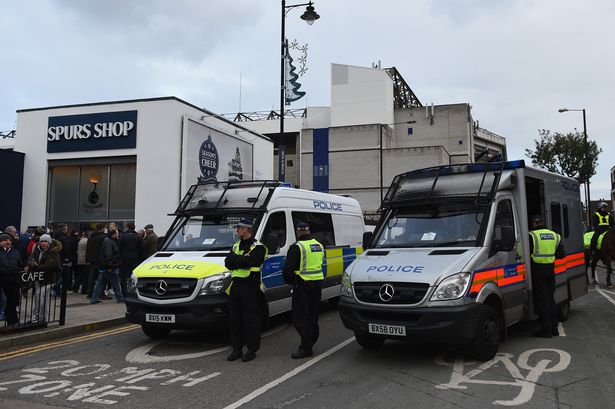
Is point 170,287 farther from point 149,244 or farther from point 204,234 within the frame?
point 149,244

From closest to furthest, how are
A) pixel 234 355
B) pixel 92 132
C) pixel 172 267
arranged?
pixel 234 355 → pixel 172 267 → pixel 92 132

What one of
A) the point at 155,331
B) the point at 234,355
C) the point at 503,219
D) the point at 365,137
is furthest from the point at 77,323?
the point at 365,137

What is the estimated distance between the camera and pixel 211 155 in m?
19.9

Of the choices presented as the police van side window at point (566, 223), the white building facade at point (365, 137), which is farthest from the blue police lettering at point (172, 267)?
the white building facade at point (365, 137)

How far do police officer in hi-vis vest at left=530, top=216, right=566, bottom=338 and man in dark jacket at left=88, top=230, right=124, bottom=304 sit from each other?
922 centimetres

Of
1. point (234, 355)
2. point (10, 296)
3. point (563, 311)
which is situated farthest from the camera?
point (563, 311)

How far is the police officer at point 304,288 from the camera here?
684 centimetres

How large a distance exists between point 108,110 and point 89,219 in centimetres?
430

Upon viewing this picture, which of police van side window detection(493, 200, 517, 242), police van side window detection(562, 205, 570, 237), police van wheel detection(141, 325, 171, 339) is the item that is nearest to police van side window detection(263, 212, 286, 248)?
police van wheel detection(141, 325, 171, 339)

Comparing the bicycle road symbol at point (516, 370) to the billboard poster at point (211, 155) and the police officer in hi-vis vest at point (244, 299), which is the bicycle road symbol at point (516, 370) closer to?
the police officer in hi-vis vest at point (244, 299)

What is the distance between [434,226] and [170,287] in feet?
12.9

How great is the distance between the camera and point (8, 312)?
846 centimetres

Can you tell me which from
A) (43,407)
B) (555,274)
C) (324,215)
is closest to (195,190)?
(324,215)

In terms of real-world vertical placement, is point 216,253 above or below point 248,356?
above
